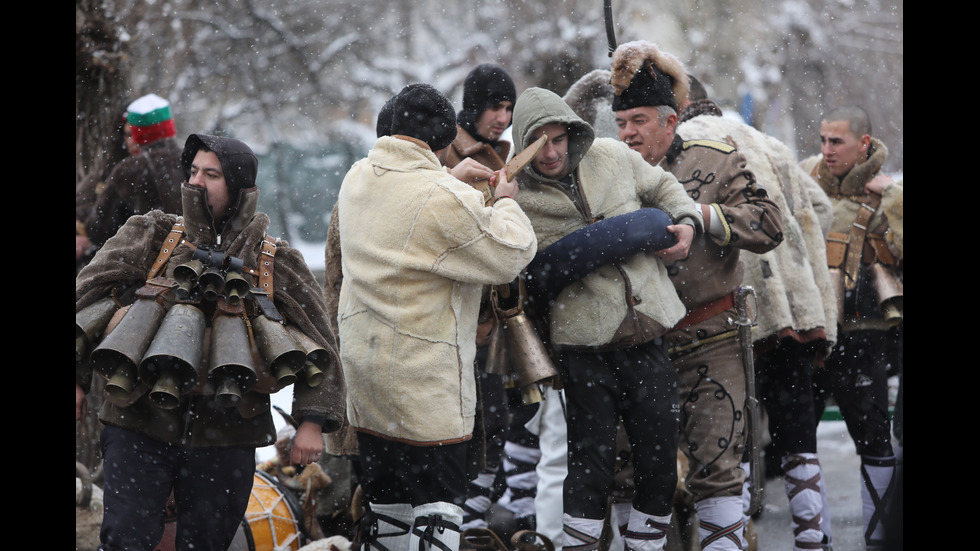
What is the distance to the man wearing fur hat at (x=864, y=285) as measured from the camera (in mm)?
4934

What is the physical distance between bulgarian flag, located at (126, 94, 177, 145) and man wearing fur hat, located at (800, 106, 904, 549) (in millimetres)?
3486

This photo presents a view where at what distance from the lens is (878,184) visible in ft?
17.2

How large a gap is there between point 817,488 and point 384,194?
2495mm

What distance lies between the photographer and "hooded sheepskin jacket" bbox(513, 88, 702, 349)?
12.0ft

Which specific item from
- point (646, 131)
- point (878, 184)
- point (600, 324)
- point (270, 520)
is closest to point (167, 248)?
point (600, 324)

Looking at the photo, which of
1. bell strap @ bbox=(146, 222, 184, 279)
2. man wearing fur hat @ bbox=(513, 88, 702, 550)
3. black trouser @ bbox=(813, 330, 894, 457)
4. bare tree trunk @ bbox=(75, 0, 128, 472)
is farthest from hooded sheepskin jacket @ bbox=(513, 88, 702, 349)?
bare tree trunk @ bbox=(75, 0, 128, 472)

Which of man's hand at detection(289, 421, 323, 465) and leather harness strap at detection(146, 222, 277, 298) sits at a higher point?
leather harness strap at detection(146, 222, 277, 298)

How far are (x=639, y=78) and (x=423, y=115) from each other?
1099 mm

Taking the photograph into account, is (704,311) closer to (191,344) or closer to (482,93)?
(482,93)

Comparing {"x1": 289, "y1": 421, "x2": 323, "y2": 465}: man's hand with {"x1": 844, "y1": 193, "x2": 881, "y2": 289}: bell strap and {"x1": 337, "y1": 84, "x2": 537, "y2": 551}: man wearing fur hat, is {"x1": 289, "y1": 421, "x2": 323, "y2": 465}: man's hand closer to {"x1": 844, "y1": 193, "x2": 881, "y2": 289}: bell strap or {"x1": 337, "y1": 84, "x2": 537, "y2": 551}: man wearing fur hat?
{"x1": 337, "y1": 84, "x2": 537, "y2": 551}: man wearing fur hat

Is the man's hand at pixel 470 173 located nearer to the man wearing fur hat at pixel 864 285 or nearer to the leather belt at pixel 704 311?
the leather belt at pixel 704 311

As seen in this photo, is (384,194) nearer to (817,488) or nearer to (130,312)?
(130,312)

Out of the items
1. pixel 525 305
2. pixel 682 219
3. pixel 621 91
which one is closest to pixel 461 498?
pixel 525 305

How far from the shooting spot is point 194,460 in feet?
10.5
